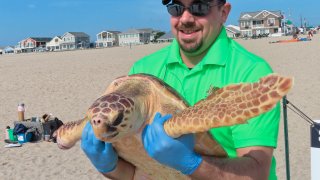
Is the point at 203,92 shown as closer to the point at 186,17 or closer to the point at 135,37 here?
the point at 186,17

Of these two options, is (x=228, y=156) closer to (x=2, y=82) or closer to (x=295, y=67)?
(x=295, y=67)

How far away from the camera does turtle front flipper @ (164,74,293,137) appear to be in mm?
1725

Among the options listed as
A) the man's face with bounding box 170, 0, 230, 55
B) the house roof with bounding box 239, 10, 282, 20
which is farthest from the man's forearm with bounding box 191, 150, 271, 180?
the house roof with bounding box 239, 10, 282, 20

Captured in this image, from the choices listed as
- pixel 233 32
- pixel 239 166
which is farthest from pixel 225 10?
pixel 233 32

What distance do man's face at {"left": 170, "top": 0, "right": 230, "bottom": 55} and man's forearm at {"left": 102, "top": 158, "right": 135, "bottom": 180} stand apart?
0.79m

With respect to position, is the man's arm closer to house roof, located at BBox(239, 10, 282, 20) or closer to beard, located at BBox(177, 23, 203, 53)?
beard, located at BBox(177, 23, 203, 53)

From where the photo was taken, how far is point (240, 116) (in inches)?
70.5

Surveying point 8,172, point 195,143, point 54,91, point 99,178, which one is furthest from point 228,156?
point 54,91

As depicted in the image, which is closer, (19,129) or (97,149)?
(97,149)

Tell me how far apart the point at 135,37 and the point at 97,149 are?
355 feet

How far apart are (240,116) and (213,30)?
743mm

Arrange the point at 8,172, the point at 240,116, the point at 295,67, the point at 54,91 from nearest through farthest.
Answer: the point at 240,116
the point at 8,172
the point at 54,91
the point at 295,67

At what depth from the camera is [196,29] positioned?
2.29 m

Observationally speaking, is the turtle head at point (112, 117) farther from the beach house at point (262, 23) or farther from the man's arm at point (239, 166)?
the beach house at point (262, 23)
